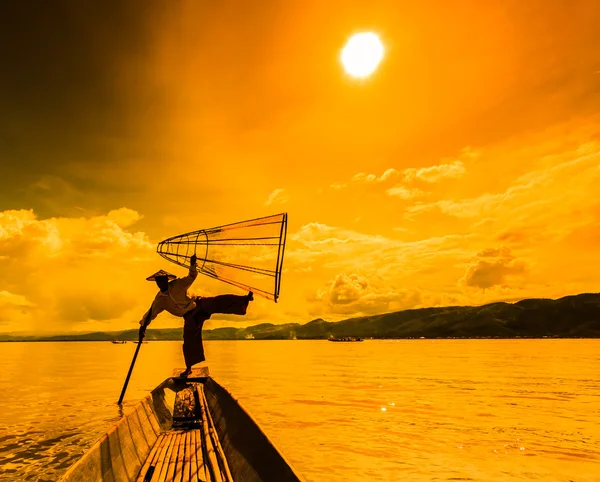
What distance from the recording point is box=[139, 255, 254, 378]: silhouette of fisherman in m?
12.1

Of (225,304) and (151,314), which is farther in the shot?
(151,314)

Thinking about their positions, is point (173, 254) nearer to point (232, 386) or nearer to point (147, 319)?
point (147, 319)

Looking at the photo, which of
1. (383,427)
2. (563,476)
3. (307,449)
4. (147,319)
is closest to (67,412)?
(147,319)

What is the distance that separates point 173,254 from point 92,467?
709 cm

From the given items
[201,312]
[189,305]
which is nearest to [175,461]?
[189,305]

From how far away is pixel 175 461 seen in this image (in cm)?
811

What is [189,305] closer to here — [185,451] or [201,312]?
[201,312]

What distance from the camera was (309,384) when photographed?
113ft

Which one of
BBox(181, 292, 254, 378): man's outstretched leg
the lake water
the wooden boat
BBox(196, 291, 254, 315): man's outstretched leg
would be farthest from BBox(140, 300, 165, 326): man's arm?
the lake water

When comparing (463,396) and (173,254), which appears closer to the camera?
(173,254)

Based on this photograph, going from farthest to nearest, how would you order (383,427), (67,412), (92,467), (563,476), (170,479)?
1. (67,412)
2. (383,427)
3. (563,476)
4. (170,479)
5. (92,467)

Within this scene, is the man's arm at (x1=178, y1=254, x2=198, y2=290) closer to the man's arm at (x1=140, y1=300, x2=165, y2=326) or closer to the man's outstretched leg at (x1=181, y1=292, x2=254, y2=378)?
the man's outstretched leg at (x1=181, y1=292, x2=254, y2=378)

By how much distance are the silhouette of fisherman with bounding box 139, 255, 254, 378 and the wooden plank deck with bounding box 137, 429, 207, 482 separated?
122 inches

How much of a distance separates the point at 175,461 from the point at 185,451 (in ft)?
2.50
